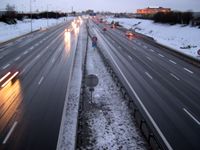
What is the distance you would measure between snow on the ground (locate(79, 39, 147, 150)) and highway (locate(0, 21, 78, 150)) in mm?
1538

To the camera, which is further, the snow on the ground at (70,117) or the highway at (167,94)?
the highway at (167,94)

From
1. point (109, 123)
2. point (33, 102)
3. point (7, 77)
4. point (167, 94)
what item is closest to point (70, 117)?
point (109, 123)

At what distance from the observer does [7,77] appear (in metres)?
21.0

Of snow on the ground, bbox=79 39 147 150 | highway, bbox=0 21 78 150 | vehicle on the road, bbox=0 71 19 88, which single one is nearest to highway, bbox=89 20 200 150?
snow on the ground, bbox=79 39 147 150

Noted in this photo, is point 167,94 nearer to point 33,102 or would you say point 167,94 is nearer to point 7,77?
point 33,102

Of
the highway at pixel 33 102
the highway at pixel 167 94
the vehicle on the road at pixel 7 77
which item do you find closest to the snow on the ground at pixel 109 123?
the highway at pixel 167 94

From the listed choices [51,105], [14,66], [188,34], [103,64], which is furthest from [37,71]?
[188,34]

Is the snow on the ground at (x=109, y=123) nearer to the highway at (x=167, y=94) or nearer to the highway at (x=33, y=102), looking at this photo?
the highway at (x=167, y=94)

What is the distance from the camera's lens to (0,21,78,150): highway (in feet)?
37.6

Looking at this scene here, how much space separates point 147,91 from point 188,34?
121 feet

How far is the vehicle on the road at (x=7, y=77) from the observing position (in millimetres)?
19606

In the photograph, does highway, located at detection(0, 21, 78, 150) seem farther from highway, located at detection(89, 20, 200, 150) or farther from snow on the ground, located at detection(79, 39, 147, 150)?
highway, located at detection(89, 20, 200, 150)

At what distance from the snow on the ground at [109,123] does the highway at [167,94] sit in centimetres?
100

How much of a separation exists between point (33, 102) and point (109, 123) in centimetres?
521
